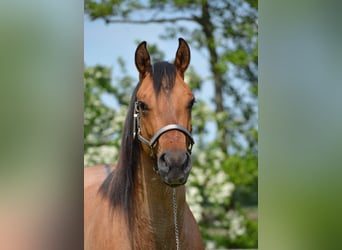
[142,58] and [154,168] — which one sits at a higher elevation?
[142,58]

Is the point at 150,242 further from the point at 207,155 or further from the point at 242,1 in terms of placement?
the point at 242,1

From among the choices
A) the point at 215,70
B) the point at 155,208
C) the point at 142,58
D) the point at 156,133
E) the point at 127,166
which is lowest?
the point at 155,208

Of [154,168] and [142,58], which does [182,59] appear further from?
[154,168]

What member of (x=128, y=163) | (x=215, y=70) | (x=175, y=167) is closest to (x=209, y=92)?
(x=215, y=70)

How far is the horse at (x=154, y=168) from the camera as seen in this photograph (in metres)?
1.86

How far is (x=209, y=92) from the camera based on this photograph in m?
5.07

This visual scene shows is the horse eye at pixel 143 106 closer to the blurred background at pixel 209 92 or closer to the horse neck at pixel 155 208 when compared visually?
the horse neck at pixel 155 208

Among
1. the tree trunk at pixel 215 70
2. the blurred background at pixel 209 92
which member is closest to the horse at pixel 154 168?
the blurred background at pixel 209 92

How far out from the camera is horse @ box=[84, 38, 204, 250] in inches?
73.3

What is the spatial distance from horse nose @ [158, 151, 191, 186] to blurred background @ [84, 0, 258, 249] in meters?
2.88

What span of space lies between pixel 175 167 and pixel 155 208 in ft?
A: 0.97
